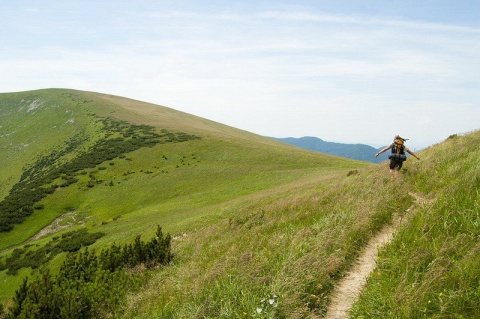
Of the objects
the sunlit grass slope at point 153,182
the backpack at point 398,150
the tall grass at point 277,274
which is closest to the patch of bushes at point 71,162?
the sunlit grass slope at point 153,182

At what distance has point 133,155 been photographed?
214 feet

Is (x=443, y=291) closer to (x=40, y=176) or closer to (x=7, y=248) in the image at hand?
(x=7, y=248)

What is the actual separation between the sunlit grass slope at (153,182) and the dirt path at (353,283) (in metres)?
7.63

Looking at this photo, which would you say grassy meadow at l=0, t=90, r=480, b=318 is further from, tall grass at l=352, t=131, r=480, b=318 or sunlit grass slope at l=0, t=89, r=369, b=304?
sunlit grass slope at l=0, t=89, r=369, b=304

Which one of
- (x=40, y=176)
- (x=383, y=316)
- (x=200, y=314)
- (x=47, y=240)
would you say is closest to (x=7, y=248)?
(x=47, y=240)

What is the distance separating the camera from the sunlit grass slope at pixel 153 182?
3139 centimetres

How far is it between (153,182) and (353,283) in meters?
47.8

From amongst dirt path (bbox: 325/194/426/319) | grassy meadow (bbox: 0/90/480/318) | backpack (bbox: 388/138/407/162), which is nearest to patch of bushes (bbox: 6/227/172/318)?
grassy meadow (bbox: 0/90/480/318)

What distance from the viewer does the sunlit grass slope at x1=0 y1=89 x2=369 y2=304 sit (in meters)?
31.4

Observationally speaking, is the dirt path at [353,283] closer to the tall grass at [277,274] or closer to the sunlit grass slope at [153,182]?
the tall grass at [277,274]

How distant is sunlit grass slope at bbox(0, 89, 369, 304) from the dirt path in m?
7.63

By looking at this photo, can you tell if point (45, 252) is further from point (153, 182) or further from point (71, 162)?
point (71, 162)

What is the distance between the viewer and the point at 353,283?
6688 mm

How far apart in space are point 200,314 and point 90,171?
60.6 meters
